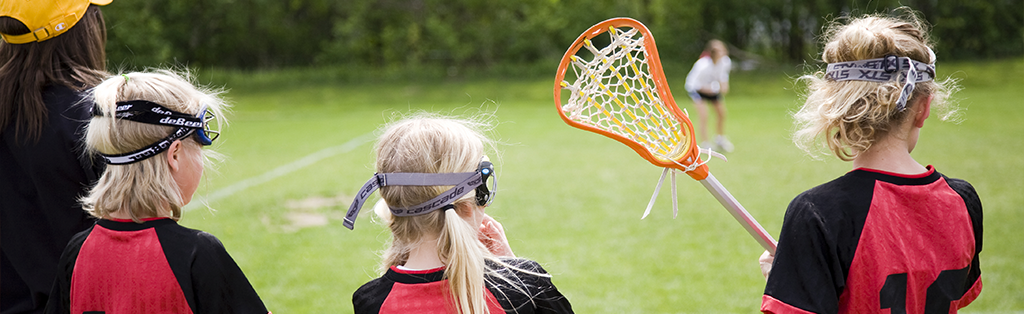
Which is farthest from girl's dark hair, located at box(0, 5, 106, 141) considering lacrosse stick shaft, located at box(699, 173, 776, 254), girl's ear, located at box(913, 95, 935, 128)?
girl's ear, located at box(913, 95, 935, 128)

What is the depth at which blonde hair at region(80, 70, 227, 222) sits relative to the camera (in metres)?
1.86

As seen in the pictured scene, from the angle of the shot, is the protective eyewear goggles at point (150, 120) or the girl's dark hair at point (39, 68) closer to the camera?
the protective eyewear goggles at point (150, 120)

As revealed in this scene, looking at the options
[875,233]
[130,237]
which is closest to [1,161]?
[130,237]

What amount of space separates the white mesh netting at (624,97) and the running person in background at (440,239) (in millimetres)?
388

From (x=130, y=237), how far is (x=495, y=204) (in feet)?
22.0

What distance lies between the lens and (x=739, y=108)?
21.6 m

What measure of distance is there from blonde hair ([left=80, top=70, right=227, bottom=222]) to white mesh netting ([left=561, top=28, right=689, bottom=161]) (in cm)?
113

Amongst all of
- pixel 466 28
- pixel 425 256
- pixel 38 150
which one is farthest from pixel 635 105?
pixel 466 28

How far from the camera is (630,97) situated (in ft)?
7.46

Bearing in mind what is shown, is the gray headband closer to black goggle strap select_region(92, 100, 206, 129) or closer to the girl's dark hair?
black goggle strap select_region(92, 100, 206, 129)

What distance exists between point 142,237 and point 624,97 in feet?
4.73

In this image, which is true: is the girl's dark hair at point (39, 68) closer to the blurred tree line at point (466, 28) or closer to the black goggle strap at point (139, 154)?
the black goggle strap at point (139, 154)

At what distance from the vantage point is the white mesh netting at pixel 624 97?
210 cm

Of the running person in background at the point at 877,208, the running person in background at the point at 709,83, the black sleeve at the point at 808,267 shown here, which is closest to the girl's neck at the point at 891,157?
the running person in background at the point at 877,208
